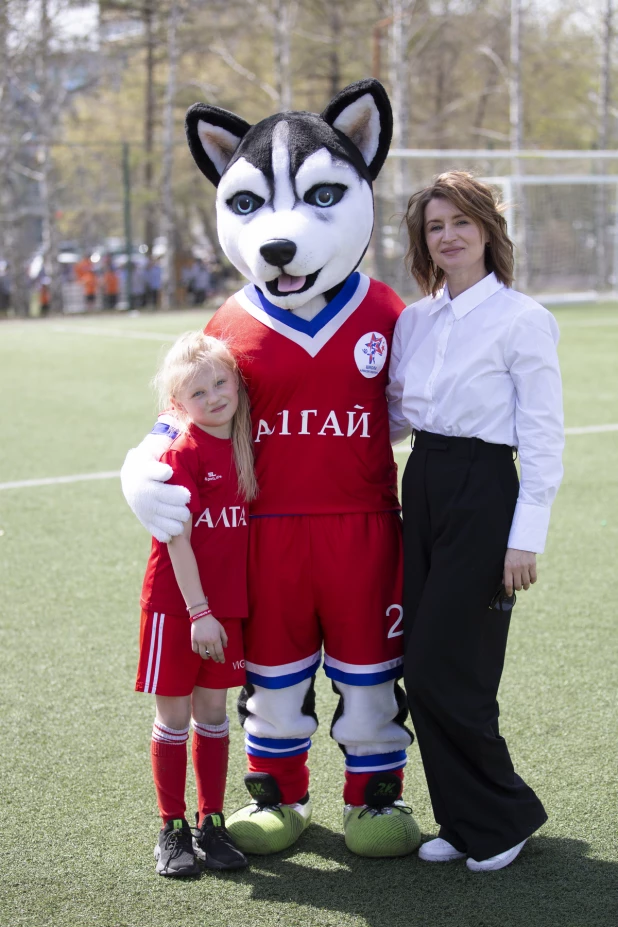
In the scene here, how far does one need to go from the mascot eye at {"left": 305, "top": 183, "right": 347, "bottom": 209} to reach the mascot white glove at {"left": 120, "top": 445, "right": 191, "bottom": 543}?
824mm

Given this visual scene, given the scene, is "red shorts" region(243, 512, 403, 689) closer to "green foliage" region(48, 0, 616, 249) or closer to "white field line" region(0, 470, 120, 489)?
"white field line" region(0, 470, 120, 489)

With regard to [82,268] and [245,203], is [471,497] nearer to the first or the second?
[245,203]

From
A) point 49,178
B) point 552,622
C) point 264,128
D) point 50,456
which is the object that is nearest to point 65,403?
point 50,456

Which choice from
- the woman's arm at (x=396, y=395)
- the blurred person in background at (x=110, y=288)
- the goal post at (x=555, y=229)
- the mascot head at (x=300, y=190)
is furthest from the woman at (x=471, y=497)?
the blurred person in background at (x=110, y=288)

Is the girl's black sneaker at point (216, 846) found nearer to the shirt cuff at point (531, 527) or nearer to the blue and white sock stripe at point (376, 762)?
the blue and white sock stripe at point (376, 762)

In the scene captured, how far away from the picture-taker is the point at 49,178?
22.4m

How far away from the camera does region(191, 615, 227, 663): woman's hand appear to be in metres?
2.69

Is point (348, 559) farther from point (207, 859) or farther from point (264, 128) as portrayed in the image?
point (264, 128)

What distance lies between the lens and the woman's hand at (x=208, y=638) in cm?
269

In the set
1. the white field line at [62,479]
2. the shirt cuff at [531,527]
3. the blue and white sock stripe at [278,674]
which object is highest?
the shirt cuff at [531,527]

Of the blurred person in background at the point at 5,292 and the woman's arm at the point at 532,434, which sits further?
the blurred person in background at the point at 5,292

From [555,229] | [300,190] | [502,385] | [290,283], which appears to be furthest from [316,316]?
[555,229]

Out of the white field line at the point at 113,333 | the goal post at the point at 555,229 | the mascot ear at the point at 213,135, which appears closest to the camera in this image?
the mascot ear at the point at 213,135

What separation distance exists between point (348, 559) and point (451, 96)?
119ft
